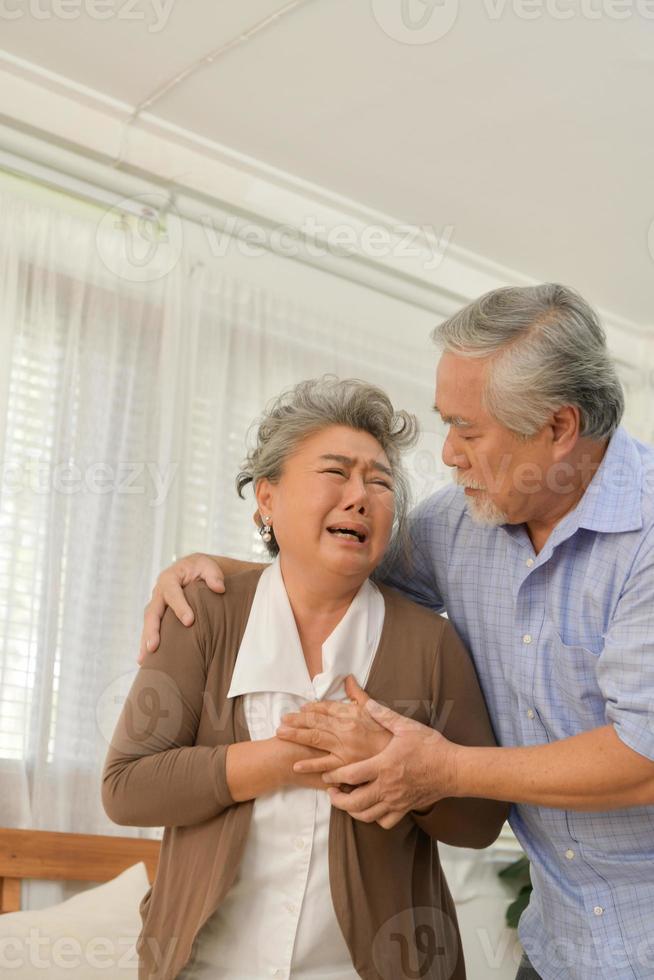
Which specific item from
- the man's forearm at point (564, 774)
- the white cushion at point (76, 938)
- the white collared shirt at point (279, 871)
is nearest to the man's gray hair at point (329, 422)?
the white collared shirt at point (279, 871)

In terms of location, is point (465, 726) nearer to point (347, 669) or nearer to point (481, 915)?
point (347, 669)

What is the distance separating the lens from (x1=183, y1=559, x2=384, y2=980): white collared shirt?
5.61ft

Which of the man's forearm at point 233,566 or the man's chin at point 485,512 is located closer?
the man's chin at point 485,512

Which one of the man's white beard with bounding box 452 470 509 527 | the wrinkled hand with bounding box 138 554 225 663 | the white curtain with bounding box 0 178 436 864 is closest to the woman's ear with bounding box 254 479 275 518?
the wrinkled hand with bounding box 138 554 225 663

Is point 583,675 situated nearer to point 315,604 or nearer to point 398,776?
point 398,776

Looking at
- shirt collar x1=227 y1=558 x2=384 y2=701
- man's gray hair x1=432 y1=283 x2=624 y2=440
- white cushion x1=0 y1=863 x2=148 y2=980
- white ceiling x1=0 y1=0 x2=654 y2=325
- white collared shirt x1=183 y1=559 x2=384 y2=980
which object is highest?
white ceiling x1=0 y1=0 x2=654 y2=325

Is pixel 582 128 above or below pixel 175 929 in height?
above

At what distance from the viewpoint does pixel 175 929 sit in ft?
5.71

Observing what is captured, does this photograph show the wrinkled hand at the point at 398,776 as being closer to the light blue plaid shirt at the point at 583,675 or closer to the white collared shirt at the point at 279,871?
the white collared shirt at the point at 279,871

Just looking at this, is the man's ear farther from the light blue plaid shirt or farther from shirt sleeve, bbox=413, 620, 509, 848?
shirt sleeve, bbox=413, 620, 509, 848

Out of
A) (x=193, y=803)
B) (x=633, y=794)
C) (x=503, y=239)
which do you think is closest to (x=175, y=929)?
(x=193, y=803)

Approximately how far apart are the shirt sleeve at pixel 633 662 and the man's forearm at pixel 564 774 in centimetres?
3

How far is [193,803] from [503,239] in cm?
352

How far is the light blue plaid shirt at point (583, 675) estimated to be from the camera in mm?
1755
